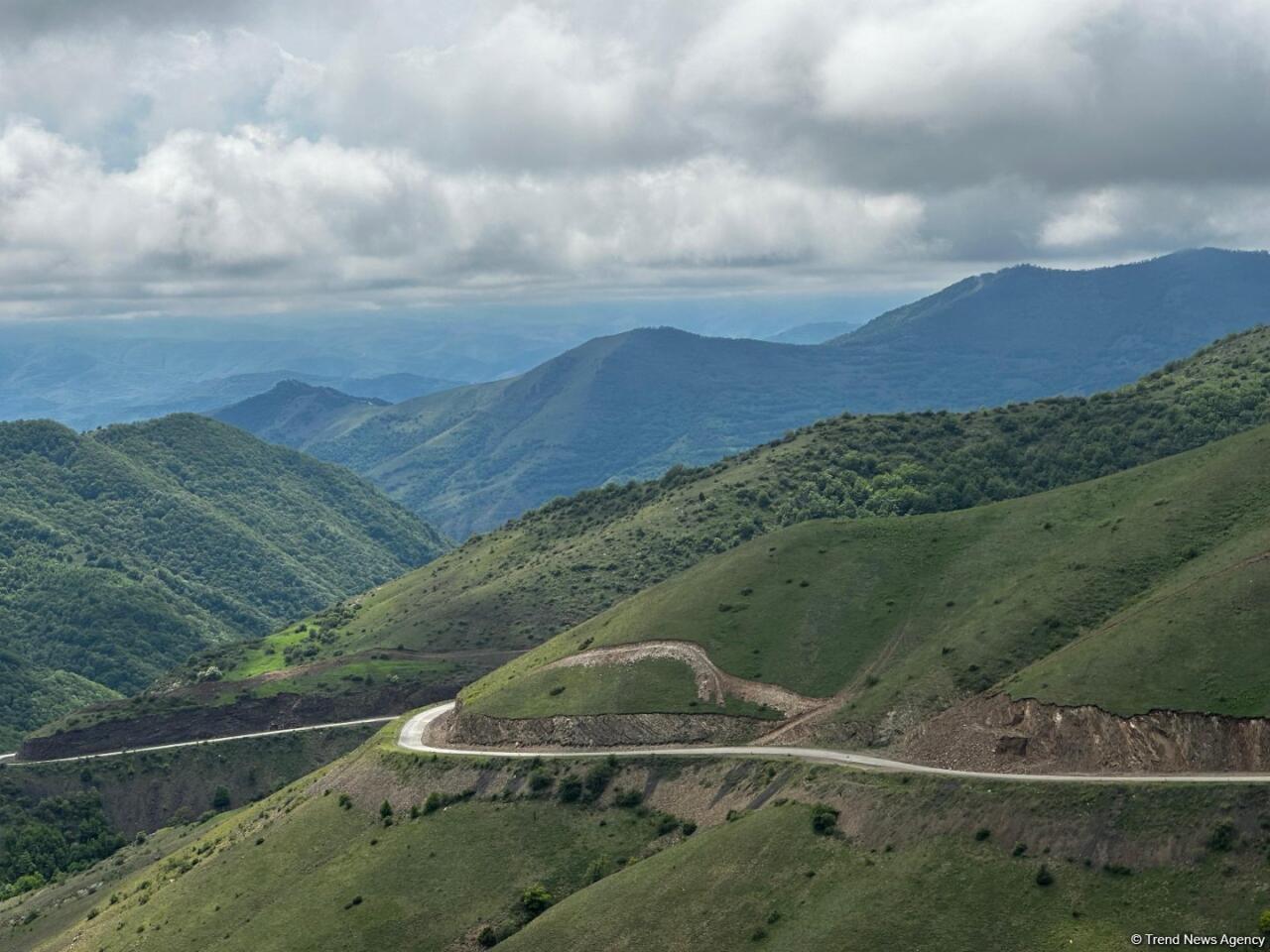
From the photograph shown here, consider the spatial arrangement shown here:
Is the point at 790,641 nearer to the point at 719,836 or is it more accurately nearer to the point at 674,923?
the point at 719,836

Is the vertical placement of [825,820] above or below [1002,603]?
below

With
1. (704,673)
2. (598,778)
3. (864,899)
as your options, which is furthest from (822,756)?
(864,899)

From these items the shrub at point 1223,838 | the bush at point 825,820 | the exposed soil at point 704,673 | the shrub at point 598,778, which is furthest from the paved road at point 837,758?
the bush at point 825,820

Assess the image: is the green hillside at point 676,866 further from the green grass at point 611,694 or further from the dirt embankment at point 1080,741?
the green grass at point 611,694

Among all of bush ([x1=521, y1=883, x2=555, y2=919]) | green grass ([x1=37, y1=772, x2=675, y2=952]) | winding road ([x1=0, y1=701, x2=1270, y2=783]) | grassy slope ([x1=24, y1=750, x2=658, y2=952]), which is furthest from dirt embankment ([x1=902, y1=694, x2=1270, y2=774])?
bush ([x1=521, y1=883, x2=555, y2=919])

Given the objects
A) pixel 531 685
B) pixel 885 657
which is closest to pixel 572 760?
pixel 531 685

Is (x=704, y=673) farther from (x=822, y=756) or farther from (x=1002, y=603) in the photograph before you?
(x=1002, y=603)
